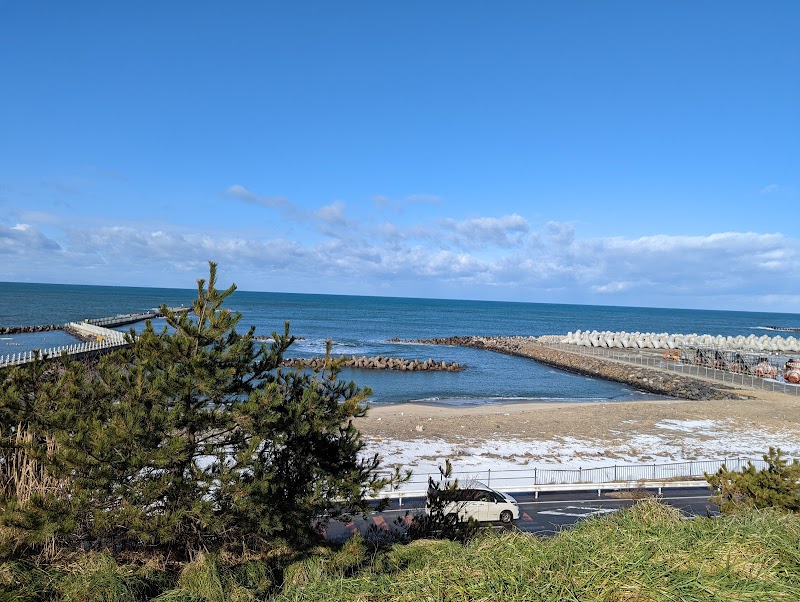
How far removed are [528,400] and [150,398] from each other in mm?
37731

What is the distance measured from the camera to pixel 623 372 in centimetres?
5522

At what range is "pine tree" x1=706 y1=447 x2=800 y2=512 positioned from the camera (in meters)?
9.96

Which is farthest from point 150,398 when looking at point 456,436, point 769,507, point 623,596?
point 456,436

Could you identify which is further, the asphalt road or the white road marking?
the white road marking

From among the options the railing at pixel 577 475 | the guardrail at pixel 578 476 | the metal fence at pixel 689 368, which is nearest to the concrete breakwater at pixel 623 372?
the metal fence at pixel 689 368

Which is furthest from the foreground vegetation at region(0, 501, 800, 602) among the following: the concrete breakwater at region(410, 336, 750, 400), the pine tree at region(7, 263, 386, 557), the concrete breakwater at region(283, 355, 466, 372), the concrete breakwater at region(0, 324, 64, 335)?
the concrete breakwater at region(0, 324, 64, 335)

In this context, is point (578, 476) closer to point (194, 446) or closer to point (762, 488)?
point (762, 488)

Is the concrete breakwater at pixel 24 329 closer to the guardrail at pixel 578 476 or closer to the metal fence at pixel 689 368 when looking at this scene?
the metal fence at pixel 689 368

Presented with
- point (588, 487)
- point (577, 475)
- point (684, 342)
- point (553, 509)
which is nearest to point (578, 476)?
point (577, 475)

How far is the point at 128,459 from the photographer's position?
6.95 metres

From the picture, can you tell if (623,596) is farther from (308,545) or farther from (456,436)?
(456,436)

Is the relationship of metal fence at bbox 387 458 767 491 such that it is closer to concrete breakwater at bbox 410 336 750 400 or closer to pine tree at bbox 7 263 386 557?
pine tree at bbox 7 263 386 557

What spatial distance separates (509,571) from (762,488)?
7.77 metres

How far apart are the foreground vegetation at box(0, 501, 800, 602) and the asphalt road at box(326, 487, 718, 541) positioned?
4964 millimetres
